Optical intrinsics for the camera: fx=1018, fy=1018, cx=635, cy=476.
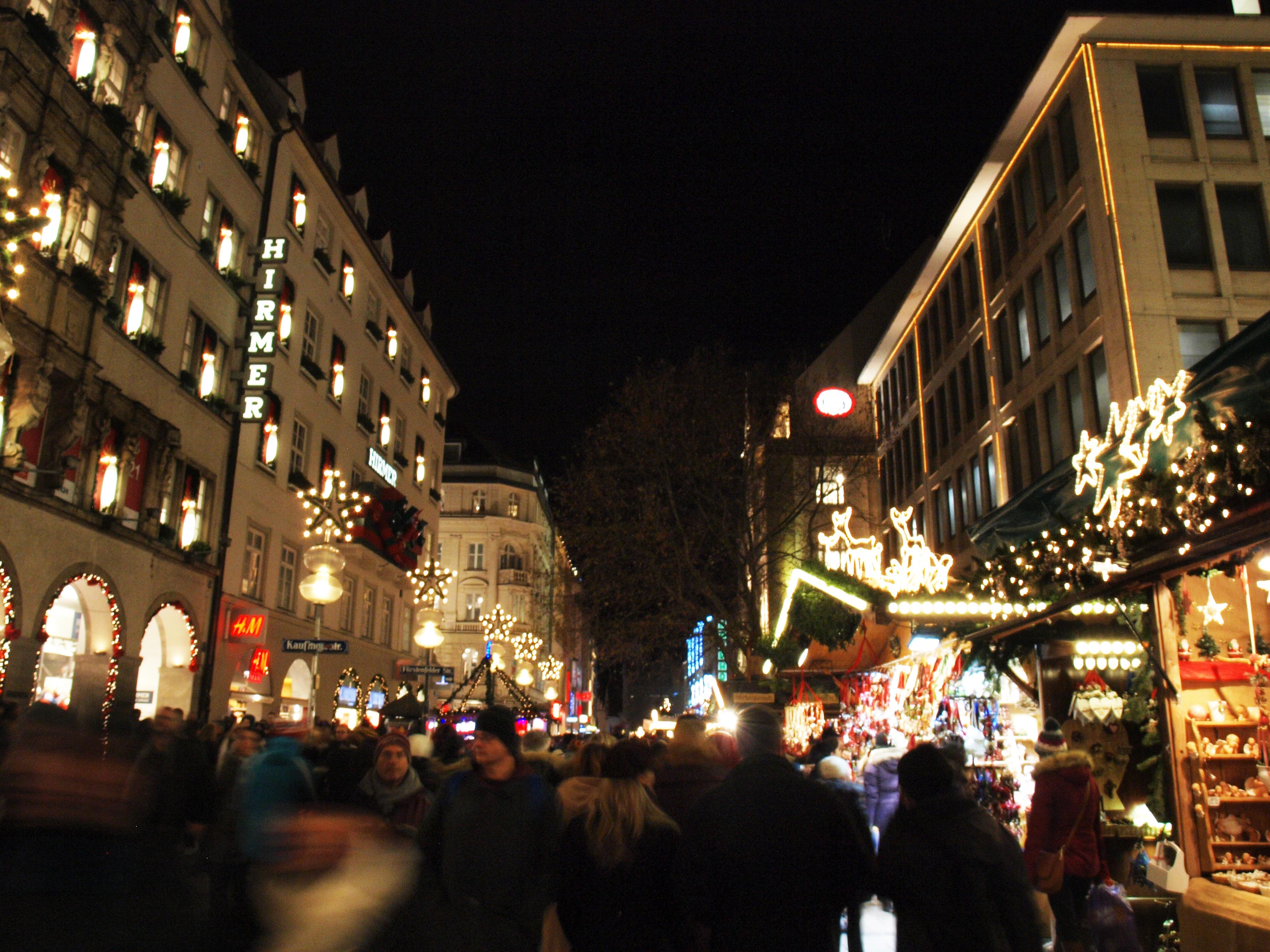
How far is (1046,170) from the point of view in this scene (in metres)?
25.4

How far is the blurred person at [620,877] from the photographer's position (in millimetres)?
4703

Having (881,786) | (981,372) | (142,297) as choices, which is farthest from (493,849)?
(981,372)

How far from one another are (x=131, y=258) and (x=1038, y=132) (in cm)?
2112

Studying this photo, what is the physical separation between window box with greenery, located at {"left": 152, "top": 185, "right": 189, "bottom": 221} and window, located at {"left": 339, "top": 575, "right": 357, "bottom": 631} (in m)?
13.4

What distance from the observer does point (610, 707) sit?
161 meters

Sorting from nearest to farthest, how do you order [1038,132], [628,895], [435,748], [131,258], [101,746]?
[101,746] → [628,895] → [435,748] → [131,258] → [1038,132]

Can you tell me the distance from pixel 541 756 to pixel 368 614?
27542 mm

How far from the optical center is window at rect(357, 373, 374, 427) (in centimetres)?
3344

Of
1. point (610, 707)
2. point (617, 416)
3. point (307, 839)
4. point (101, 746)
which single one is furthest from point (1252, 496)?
point (610, 707)

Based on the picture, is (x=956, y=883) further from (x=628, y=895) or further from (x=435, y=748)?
(x=435, y=748)

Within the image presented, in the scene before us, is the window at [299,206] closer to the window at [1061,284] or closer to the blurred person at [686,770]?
the window at [1061,284]

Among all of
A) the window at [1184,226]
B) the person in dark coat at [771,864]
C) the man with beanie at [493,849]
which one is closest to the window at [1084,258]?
the window at [1184,226]

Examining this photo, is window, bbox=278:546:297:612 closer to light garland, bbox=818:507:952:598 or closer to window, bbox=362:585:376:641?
window, bbox=362:585:376:641

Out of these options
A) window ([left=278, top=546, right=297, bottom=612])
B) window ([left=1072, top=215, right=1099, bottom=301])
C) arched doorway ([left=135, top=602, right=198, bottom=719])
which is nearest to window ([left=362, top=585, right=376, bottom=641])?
window ([left=278, top=546, right=297, bottom=612])
